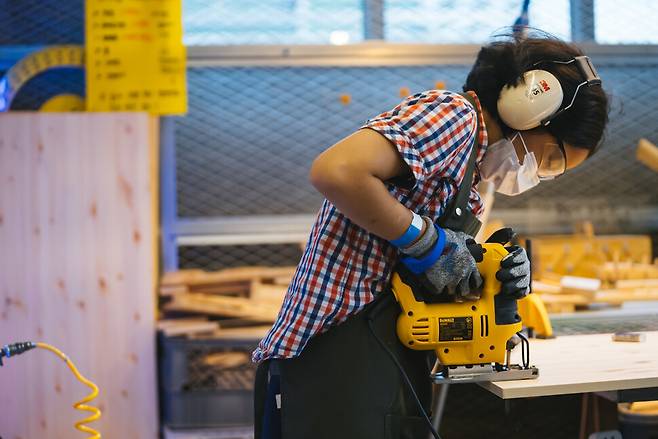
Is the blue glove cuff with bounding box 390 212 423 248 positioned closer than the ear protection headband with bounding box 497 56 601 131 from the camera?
Yes

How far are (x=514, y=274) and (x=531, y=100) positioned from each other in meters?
0.36

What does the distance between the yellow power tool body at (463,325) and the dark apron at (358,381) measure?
0.15ft

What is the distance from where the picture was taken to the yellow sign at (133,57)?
3.39 meters

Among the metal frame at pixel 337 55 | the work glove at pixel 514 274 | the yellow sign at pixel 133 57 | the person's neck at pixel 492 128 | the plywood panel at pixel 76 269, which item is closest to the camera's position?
the work glove at pixel 514 274

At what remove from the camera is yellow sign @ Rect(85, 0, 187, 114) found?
11.1 ft

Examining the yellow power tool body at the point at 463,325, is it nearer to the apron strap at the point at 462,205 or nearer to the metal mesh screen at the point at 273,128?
the apron strap at the point at 462,205

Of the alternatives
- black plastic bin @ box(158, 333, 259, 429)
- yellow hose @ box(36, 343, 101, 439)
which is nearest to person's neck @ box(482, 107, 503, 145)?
yellow hose @ box(36, 343, 101, 439)

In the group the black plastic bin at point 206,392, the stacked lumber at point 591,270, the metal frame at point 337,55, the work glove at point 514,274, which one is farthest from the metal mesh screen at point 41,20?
the work glove at point 514,274

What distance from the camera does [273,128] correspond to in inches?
142

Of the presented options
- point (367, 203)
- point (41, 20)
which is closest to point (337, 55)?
point (41, 20)

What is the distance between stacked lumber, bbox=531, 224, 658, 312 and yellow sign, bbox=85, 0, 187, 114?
5.96 feet

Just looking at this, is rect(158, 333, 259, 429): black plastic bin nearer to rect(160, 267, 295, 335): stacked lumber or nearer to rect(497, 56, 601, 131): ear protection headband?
rect(160, 267, 295, 335): stacked lumber

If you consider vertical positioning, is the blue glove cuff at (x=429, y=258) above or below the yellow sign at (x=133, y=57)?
below

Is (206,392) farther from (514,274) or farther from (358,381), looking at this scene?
(514,274)
